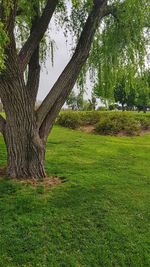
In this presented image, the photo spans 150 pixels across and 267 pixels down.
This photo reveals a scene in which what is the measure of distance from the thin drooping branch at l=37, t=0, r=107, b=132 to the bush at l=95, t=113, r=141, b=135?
8822 millimetres

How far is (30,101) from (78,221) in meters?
2.24


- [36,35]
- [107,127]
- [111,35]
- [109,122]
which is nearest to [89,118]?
[109,122]

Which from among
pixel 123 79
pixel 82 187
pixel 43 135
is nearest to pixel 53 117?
pixel 43 135

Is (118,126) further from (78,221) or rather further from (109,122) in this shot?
(78,221)

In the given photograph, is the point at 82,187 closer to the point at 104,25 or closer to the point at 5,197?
the point at 5,197

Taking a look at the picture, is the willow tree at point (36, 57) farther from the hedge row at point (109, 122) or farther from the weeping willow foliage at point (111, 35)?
the hedge row at point (109, 122)

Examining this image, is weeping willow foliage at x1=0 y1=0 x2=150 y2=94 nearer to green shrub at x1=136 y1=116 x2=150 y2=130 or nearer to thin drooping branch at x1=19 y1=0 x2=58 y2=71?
Answer: thin drooping branch at x1=19 y1=0 x2=58 y2=71

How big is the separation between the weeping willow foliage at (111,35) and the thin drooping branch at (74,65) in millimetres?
323

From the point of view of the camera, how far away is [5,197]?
5070 mm

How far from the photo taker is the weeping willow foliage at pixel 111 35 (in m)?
5.77

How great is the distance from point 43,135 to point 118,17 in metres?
2.62

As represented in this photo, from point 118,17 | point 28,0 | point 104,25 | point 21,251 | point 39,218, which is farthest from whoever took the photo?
point 104,25

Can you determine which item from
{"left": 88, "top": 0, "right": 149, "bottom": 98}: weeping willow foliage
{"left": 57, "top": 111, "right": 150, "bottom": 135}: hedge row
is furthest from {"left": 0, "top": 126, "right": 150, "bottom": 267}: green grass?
{"left": 57, "top": 111, "right": 150, "bottom": 135}: hedge row

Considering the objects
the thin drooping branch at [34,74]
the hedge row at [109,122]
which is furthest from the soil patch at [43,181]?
the hedge row at [109,122]
